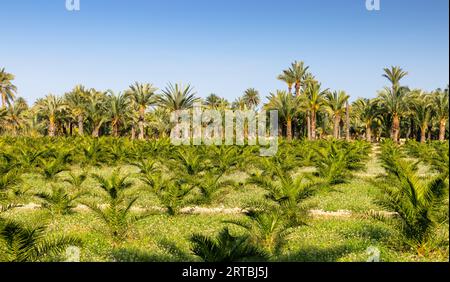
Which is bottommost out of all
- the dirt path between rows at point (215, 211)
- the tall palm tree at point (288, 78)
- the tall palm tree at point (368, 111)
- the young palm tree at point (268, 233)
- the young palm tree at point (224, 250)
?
the dirt path between rows at point (215, 211)

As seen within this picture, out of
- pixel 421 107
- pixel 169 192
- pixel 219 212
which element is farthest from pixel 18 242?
pixel 421 107

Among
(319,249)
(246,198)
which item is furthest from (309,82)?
(319,249)

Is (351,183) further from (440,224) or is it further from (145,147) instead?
(145,147)

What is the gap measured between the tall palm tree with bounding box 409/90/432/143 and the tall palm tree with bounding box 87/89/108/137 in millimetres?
34808

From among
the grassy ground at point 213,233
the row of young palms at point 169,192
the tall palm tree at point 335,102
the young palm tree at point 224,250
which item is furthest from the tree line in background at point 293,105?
the young palm tree at point 224,250

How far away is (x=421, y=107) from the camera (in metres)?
45.0

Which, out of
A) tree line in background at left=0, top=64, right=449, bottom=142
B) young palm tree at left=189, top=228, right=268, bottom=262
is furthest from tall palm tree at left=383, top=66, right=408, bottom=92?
young palm tree at left=189, top=228, right=268, bottom=262

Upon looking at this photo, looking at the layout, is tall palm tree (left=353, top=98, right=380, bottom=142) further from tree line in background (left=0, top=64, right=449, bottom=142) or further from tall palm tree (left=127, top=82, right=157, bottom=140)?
tall palm tree (left=127, top=82, right=157, bottom=140)

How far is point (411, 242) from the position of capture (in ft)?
26.3

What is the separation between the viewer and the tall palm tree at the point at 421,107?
43938 millimetres

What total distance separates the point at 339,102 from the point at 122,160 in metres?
29.4

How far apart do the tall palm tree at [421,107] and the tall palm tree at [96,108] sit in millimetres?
34808

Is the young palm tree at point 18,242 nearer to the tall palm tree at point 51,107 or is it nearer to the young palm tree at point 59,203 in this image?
the young palm tree at point 59,203

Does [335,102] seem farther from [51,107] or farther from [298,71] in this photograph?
[51,107]
